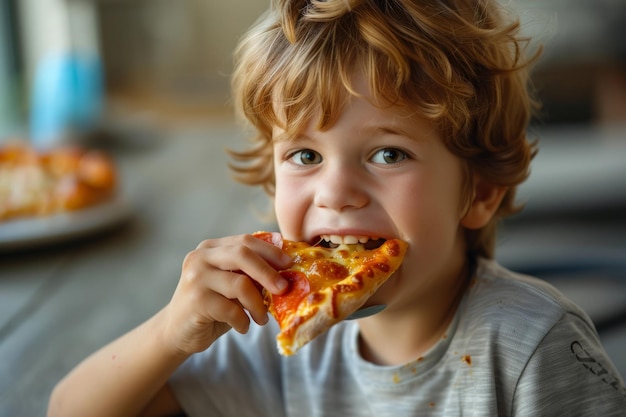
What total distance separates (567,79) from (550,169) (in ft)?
5.51

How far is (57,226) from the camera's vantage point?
1.77 m

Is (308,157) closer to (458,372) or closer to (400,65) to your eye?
(400,65)

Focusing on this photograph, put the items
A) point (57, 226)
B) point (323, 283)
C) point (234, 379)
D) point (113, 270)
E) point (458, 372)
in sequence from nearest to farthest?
point (323, 283)
point (458, 372)
point (234, 379)
point (113, 270)
point (57, 226)

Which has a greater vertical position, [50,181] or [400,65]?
[400,65]

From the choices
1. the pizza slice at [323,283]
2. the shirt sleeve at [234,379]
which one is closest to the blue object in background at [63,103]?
the shirt sleeve at [234,379]

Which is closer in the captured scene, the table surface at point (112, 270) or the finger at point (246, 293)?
the finger at point (246, 293)

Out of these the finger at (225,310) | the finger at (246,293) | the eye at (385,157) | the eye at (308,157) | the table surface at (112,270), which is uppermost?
the eye at (385,157)

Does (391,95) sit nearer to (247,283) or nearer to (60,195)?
(247,283)

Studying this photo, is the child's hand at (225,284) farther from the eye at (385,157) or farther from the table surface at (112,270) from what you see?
the table surface at (112,270)

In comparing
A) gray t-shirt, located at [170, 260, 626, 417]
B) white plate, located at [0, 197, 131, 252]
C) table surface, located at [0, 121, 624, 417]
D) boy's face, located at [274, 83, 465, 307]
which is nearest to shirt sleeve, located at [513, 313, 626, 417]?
gray t-shirt, located at [170, 260, 626, 417]

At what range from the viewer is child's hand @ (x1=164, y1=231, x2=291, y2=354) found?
862 mm

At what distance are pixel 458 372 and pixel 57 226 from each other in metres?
1.15

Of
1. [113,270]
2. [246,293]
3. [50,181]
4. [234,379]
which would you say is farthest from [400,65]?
[50,181]

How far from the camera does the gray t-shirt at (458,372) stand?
88 centimetres
